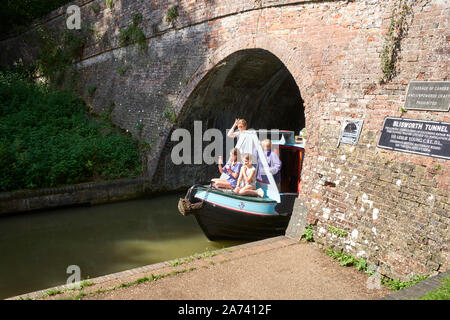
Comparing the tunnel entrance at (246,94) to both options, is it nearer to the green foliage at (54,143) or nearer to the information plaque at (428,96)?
the green foliage at (54,143)

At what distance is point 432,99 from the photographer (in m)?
4.73

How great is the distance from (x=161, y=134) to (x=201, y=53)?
2596 millimetres

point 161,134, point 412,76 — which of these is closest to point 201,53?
point 161,134

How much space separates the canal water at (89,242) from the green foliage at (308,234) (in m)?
1.74

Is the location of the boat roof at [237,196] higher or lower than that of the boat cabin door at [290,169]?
lower

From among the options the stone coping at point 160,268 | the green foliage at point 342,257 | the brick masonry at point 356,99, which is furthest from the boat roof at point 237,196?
the green foliage at point 342,257

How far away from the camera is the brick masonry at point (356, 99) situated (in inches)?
184

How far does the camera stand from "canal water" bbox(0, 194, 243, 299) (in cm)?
616

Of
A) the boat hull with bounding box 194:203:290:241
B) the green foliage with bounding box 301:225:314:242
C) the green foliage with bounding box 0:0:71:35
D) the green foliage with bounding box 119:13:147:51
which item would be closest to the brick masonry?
A: the green foliage with bounding box 301:225:314:242

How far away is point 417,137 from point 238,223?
3.35 meters

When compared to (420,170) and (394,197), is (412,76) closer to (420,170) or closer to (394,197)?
(420,170)

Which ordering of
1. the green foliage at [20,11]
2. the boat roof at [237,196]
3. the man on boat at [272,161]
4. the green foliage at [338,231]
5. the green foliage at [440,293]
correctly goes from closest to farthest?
the green foliage at [440,293] < the green foliage at [338,231] < the boat roof at [237,196] < the man on boat at [272,161] < the green foliage at [20,11]

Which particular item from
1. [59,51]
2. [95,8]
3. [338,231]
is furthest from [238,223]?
[59,51]

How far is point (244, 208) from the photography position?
6.67 metres
